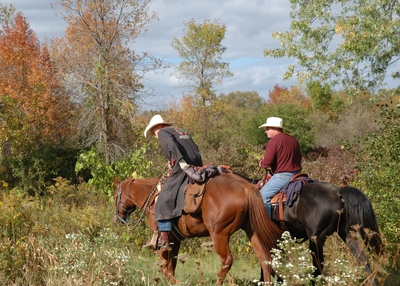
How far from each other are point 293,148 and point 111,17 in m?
12.8

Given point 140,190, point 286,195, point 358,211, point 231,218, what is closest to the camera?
point 231,218

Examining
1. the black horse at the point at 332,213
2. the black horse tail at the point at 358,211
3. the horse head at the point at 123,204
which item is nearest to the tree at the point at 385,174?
the black horse at the point at 332,213

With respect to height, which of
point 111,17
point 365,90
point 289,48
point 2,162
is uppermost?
point 111,17

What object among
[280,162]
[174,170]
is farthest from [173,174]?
[280,162]

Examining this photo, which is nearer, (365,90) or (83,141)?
(365,90)

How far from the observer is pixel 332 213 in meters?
7.36

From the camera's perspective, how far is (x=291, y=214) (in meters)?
7.80

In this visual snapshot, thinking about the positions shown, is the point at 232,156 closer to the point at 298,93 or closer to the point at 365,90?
the point at 365,90

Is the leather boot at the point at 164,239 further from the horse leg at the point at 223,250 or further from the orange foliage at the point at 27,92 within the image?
the orange foliage at the point at 27,92

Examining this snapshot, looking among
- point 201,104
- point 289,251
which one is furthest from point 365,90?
point 201,104

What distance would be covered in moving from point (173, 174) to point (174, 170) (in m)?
0.07

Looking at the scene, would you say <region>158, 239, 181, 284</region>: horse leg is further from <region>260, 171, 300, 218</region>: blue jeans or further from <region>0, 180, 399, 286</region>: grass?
<region>260, 171, 300, 218</region>: blue jeans

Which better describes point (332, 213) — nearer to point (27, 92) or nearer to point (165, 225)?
point (165, 225)

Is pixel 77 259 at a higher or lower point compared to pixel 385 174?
lower
